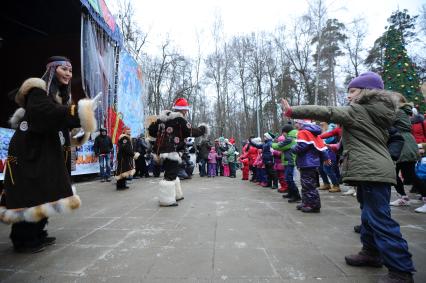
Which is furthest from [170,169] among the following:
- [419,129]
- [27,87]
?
[419,129]

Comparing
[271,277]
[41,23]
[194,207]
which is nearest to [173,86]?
[41,23]

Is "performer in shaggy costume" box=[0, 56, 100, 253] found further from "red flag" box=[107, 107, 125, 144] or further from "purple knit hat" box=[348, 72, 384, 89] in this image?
"red flag" box=[107, 107, 125, 144]

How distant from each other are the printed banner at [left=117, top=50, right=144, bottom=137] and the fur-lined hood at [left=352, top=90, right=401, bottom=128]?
10.6 metres

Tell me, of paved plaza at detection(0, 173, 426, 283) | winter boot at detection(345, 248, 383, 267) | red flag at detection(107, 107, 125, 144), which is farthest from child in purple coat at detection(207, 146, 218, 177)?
winter boot at detection(345, 248, 383, 267)

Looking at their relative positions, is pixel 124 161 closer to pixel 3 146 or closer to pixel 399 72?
pixel 3 146

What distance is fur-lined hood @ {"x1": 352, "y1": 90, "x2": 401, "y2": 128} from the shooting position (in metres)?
2.35

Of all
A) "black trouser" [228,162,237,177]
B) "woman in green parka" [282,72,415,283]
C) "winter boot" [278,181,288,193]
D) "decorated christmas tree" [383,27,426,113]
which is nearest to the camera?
"woman in green parka" [282,72,415,283]

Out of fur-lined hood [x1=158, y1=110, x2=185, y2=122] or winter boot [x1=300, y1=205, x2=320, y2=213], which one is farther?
fur-lined hood [x1=158, y1=110, x2=185, y2=122]

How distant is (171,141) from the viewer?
5.45m

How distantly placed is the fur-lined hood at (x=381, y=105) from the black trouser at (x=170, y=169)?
11.8ft

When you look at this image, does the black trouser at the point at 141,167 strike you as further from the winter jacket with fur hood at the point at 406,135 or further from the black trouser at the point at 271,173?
the winter jacket with fur hood at the point at 406,135

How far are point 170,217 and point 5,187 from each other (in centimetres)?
213

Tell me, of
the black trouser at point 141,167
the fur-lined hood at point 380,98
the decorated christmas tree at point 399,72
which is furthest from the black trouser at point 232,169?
the fur-lined hood at point 380,98

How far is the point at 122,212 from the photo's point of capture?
4.70m
